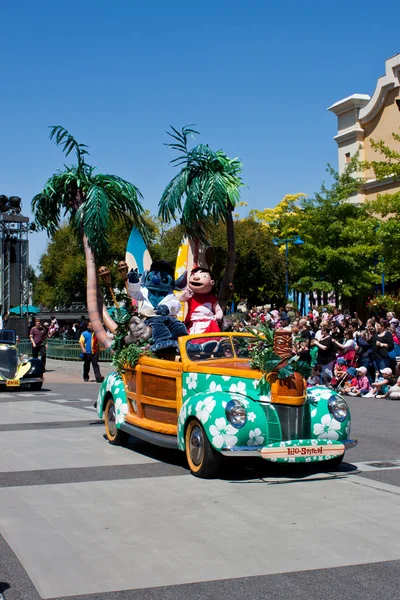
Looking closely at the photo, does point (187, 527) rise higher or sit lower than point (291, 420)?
lower

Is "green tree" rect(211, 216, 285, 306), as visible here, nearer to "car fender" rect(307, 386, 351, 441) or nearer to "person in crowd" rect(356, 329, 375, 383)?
"person in crowd" rect(356, 329, 375, 383)

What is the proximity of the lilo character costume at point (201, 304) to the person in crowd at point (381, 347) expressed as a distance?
8265 millimetres

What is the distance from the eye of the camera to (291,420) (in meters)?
8.16

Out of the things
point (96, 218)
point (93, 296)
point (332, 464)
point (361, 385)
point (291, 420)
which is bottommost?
point (332, 464)

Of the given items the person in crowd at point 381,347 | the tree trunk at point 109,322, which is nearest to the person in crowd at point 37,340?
the person in crowd at point 381,347

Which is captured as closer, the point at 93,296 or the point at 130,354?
the point at 130,354

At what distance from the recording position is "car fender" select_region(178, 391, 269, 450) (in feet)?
25.5

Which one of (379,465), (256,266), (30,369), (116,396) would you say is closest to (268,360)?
(379,465)

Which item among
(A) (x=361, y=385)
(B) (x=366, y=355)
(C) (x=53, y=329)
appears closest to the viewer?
(A) (x=361, y=385)

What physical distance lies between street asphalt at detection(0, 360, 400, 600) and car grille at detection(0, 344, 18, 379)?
1006 cm

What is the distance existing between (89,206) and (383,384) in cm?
878

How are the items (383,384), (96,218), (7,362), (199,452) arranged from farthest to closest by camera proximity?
(7,362) → (383,384) → (96,218) → (199,452)

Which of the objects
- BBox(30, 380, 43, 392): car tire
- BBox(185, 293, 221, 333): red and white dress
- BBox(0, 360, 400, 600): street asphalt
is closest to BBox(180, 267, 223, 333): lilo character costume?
BBox(185, 293, 221, 333): red and white dress

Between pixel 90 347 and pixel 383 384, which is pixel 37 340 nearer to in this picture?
pixel 90 347
